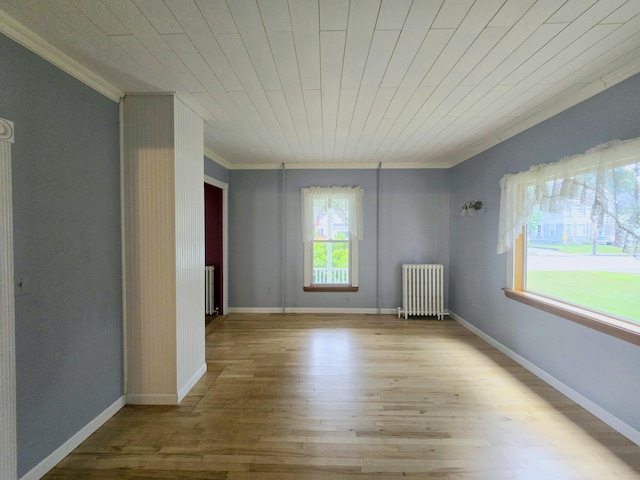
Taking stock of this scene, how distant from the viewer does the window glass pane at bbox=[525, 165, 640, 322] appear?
1.78 meters

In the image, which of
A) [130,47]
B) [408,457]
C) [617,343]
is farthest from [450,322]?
[130,47]

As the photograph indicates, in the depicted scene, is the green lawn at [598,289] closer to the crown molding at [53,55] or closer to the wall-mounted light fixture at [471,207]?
the wall-mounted light fixture at [471,207]

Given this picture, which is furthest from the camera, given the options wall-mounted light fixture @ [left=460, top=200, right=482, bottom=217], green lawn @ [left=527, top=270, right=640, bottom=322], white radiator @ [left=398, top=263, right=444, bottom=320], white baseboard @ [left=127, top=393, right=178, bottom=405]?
white radiator @ [left=398, top=263, right=444, bottom=320]

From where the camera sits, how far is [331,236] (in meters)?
4.74

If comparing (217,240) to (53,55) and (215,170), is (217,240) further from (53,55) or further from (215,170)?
(53,55)

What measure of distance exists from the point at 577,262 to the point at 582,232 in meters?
0.27

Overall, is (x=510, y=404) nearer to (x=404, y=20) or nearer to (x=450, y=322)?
(x=450, y=322)

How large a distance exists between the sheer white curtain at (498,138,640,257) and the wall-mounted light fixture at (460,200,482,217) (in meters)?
0.83

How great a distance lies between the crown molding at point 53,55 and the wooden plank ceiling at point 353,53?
38mm

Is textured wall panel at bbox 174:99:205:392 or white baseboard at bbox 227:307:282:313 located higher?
textured wall panel at bbox 174:99:205:392

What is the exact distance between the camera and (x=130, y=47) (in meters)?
1.61

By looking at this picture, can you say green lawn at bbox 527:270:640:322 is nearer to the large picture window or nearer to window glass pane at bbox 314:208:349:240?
the large picture window

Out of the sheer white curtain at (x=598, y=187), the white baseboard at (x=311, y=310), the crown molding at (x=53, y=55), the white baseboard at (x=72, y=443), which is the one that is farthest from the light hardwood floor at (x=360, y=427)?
the crown molding at (x=53, y=55)

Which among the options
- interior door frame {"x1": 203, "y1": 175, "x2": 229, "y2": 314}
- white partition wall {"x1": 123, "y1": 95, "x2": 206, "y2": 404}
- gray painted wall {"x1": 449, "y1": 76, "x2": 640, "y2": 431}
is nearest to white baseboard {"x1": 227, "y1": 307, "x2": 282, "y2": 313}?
interior door frame {"x1": 203, "y1": 175, "x2": 229, "y2": 314}
